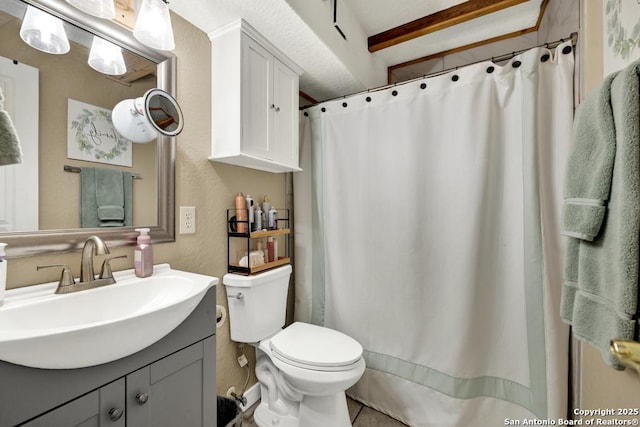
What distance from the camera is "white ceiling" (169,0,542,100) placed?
119 cm

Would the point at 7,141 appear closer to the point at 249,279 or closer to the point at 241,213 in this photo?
the point at 241,213

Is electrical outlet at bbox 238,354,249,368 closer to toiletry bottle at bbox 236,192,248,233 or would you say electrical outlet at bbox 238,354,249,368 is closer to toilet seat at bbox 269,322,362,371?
toilet seat at bbox 269,322,362,371

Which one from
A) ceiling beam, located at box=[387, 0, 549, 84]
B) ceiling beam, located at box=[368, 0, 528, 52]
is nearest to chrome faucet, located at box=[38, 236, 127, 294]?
ceiling beam, located at box=[368, 0, 528, 52]

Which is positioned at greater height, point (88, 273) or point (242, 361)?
point (88, 273)

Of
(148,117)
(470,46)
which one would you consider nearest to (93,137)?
(148,117)

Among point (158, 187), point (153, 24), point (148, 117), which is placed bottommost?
point (158, 187)

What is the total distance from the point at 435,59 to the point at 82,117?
86.1 inches

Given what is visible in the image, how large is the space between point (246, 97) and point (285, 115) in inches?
11.6

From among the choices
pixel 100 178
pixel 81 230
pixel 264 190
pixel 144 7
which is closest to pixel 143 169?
pixel 100 178

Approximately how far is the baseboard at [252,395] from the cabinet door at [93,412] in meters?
1.03

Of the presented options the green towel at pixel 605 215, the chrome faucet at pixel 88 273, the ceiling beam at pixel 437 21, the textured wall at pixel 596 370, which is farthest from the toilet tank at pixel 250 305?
the ceiling beam at pixel 437 21

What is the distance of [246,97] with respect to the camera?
1.30 meters

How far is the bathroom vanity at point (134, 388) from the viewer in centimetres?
54

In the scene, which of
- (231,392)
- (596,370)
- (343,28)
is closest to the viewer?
(596,370)
